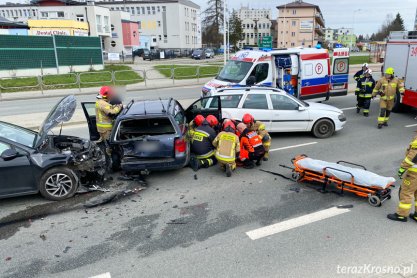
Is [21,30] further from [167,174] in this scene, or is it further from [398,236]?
[398,236]

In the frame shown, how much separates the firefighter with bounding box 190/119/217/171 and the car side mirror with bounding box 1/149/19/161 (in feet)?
10.9

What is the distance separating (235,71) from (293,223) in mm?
8278

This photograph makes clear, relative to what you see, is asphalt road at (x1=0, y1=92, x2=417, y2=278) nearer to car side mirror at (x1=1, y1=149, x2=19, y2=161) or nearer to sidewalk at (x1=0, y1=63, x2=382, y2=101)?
car side mirror at (x1=1, y1=149, x2=19, y2=161)

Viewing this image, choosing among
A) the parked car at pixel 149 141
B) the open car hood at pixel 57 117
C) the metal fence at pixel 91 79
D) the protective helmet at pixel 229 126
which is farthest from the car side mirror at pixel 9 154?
the metal fence at pixel 91 79

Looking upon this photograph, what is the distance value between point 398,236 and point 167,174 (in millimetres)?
4242

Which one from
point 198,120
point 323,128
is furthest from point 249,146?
point 323,128

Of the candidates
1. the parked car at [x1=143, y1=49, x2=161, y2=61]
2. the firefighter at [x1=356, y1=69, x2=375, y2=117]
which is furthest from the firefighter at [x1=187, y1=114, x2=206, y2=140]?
the parked car at [x1=143, y1=49, x2=161, y2=61]

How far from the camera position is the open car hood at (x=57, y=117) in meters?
5.87

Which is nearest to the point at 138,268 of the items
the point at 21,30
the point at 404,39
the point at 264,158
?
the point at 264,158

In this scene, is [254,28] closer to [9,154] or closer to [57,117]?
[57,117]

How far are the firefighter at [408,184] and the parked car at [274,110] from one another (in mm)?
4431

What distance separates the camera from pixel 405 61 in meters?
11.3

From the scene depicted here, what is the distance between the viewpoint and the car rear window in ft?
21.2

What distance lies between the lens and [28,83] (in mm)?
21906
